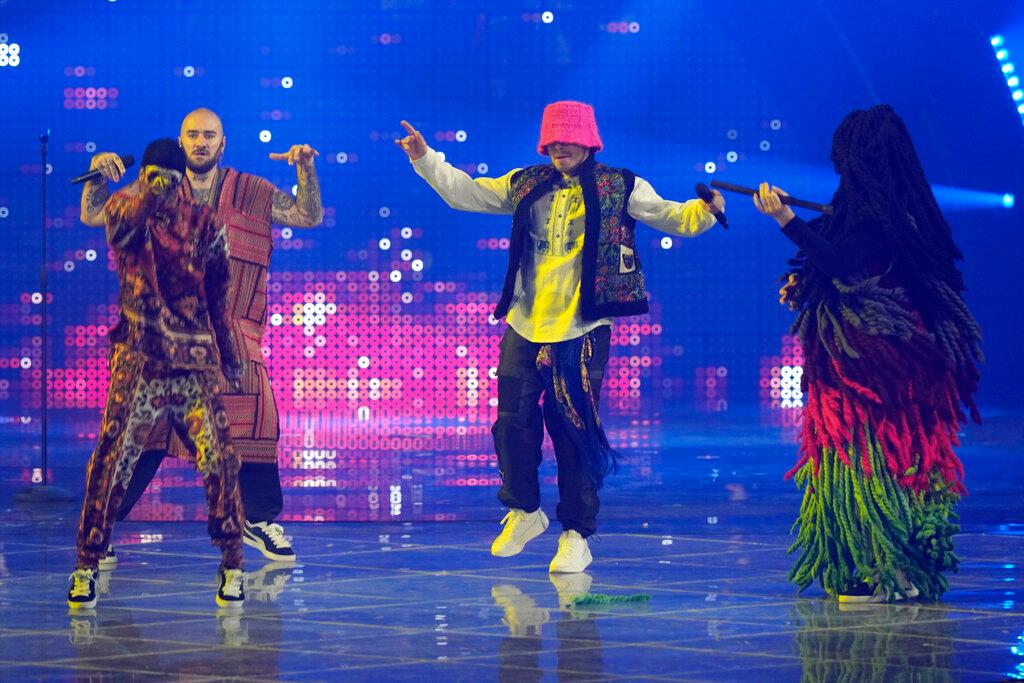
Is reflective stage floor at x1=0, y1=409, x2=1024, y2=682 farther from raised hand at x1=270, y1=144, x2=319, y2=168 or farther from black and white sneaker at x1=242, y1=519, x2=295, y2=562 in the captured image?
raised hand at x1=270, y1=144, x2=319, y2=168

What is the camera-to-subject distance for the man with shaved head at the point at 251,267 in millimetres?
5875

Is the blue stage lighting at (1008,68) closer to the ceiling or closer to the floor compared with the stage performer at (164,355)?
closer to the ceiling

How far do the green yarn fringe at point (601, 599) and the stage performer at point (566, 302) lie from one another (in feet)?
1.95

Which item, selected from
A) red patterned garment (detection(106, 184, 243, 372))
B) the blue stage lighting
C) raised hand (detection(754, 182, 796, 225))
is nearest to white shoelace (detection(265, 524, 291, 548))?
red patterned garment (detection(106, 184, 243, 372))

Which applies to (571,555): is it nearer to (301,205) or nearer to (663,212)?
(663,212)

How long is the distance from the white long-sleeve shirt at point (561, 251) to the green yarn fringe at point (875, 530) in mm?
1054

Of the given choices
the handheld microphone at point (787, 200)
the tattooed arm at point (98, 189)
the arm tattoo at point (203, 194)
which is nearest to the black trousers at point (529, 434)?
the handheld microphone at point (787, 200)

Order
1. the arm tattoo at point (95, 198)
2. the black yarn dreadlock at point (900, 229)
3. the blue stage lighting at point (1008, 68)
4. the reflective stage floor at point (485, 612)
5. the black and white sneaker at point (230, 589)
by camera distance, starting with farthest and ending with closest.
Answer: the blue stage lighting at point (1008, 68), the arm tattoo at point (95, 198), the black yarn dreadlock at point (900, 229), the black and white sneaker at point (230, 589), the reflective stage floor at point (485, 612)

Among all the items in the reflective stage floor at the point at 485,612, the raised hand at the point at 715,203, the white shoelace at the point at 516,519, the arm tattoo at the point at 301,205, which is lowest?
the reflective stage floor at the point at 485,612

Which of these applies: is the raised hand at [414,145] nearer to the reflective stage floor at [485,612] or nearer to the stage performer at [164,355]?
the stage performer at [164,355]

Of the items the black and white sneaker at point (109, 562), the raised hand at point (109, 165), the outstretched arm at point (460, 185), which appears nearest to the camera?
the raised hand at point (109, 165)

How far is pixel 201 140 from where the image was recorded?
19.2ft

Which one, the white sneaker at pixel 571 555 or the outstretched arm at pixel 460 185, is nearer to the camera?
the white sneaker at pixel 571 555

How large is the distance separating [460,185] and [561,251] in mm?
428
